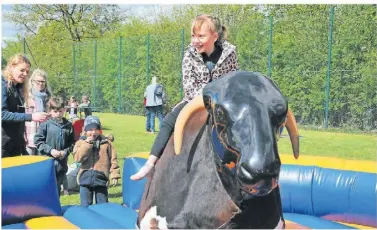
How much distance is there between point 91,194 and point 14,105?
1.13m

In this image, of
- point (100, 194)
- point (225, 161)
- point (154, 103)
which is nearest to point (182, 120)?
point (225, 161)

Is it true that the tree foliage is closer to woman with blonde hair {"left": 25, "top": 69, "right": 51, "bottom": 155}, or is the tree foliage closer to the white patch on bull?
woman with blonde hair {"left": 25, "top": 69, "right": 51, "bottom": 155}

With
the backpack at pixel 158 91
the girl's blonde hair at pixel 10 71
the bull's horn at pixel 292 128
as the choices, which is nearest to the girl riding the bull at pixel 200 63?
the bull's horn at pixel 292 128

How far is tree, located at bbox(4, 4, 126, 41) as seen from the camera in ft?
73.4

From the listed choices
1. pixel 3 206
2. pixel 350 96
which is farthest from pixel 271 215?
pixel 350 96

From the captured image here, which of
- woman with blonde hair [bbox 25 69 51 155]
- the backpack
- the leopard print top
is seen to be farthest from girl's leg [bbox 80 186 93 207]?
the backpack

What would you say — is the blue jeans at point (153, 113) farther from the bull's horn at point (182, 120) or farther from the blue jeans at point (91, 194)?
the bull's horn at point (182, 120)

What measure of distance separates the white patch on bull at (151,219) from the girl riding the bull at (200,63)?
0.70 ft

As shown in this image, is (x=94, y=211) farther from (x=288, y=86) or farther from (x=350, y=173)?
(x=288, y=86)

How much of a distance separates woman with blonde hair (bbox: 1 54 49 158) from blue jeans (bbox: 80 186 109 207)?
724 millimetres

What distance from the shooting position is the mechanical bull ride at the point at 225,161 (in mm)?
1949

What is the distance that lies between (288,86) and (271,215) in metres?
10.4

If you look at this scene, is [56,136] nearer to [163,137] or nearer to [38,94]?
[38,94]

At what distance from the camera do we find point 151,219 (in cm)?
262
